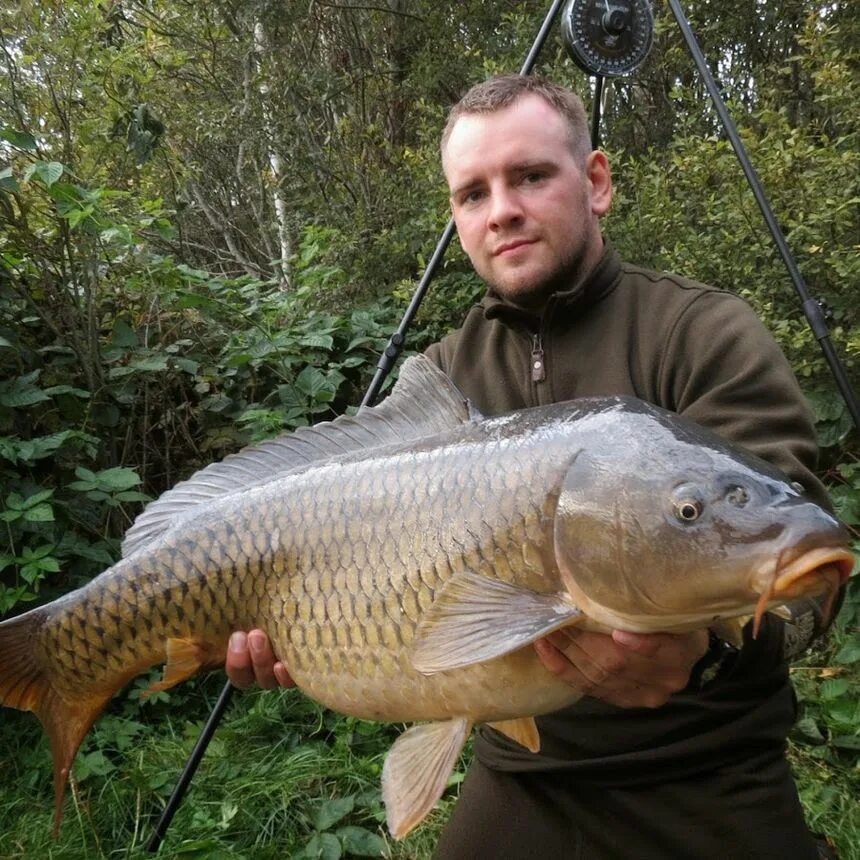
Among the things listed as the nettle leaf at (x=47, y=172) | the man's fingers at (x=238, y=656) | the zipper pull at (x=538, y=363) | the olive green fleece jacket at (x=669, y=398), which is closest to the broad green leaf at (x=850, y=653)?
the olive green fleece jacket at (x=669, y=398)

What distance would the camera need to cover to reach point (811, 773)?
203cm

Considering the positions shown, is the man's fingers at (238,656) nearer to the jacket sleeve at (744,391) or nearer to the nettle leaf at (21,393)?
the jacket sleeve at (744,391)

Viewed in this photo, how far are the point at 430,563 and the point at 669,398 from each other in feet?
1.83

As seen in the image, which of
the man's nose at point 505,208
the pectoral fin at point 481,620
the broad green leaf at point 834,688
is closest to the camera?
the pectoral fin at point 481,620

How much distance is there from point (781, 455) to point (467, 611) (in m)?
0.52

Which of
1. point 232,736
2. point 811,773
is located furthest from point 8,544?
point 811,773

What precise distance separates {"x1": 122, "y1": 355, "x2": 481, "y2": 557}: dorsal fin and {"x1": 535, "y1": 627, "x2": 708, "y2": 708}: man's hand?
1.07ft

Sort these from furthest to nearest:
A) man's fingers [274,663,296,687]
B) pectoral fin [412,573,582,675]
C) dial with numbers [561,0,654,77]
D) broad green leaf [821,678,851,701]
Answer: broad green leaf [821,678,851,701], dial with numbers [561,0,654,77], man's fingers [274,663,296,687], pectoral fin [412,573,582,675]

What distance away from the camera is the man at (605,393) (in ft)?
3.79

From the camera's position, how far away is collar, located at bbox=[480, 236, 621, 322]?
4.75ft

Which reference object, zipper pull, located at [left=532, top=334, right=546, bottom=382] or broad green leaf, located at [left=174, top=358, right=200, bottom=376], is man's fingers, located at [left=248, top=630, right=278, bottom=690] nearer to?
zipper pull, located at [left=532, top=334, right=546, bottom=382]

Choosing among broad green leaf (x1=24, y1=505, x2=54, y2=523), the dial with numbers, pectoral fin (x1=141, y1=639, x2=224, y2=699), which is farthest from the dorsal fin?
broad green leaf (x1=24, y1=505, x2=54, y2=523)

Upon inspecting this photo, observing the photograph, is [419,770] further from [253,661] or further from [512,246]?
[512,246]

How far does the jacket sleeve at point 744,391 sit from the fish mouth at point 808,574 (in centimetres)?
32
